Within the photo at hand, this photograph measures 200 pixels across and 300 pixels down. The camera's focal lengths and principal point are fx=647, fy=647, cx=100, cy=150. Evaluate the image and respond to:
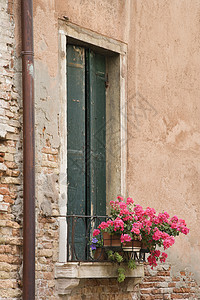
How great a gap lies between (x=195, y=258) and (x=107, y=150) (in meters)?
2.03

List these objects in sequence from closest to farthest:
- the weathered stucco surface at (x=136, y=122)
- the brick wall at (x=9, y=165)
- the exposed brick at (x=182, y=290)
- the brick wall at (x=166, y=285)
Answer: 1. the brick wall at (x=9, y=165)
2. the weathered stucco surface at (x=136, y=122)
3. the brick wall at (x=166, y=285)
4. the exposed brick at (x=182, y=290)

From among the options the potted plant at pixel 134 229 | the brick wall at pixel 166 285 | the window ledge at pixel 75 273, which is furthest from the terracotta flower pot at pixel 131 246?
the brick wall at pixel 166 285

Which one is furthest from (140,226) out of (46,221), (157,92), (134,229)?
(157,92)

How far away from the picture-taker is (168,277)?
8.32 metres

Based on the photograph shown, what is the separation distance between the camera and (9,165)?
6531mm

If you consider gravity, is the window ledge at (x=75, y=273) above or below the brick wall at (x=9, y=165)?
below

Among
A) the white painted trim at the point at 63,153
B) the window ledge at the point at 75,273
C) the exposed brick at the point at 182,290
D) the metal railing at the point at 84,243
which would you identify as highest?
the white painted trim at the point at 63,153

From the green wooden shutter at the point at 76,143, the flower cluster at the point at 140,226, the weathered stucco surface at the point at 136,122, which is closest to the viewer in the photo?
the weathered stucco surface at the point at 136,122

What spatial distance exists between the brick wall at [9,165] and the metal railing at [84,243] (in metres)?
0.69

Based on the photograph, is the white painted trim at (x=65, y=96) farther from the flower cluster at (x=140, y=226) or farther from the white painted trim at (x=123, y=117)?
the flower cluster at (x=140, y=226)

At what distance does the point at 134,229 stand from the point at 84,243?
791 mm

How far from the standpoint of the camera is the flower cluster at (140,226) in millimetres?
6938

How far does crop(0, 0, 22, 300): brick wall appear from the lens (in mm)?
6359

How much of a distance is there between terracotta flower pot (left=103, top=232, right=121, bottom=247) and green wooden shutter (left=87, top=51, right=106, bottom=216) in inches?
23.0
